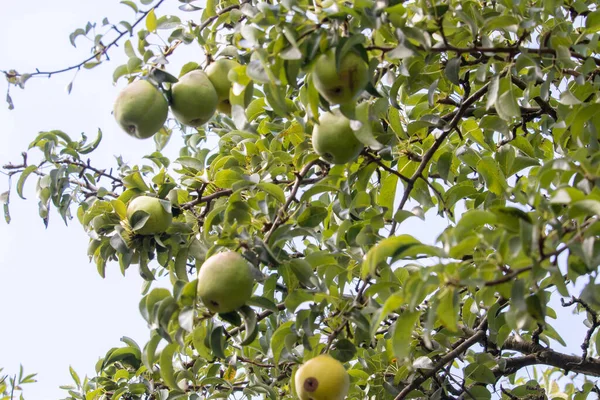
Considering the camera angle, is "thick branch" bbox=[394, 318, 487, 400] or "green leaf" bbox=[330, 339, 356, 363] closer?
"green leaf" bbox=[330, 339, 356, 363]

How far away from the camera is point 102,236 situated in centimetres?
251

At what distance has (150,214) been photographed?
2391 millimetres

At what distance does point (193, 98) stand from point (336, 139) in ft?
1.51

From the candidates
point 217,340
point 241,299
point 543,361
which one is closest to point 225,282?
point 241,299

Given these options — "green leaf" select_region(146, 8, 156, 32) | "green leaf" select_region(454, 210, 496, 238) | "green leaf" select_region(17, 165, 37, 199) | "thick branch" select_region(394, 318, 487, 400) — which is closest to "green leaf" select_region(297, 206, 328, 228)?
"green leaf" select_region(454, 210, 496, 238)

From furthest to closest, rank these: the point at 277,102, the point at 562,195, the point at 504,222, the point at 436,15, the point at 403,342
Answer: the point at 436,15, the point at 277,102, the point at 403,342, the point at 504,222, the point at 562,195

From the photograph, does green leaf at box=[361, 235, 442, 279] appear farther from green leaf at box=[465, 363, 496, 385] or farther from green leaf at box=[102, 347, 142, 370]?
green leaf at box=[102, 347, 142, 370]

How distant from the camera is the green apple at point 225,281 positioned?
1.89 m

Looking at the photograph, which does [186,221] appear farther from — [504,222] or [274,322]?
[504,222]

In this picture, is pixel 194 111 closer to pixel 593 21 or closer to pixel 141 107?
pixel 141 107

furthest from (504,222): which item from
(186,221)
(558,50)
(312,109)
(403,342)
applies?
(186,221)

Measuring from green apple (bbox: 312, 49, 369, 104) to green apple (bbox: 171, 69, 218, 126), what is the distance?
475 mm

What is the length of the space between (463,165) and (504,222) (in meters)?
1.54

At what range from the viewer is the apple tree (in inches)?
66.4
